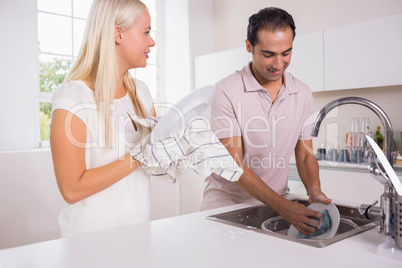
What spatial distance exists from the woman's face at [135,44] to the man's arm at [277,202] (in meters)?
0.49

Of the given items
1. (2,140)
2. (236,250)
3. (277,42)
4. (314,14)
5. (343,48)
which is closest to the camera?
(236,250)

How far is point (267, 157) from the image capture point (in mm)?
1667

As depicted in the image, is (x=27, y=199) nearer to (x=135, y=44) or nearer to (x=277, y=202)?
(x=135, y=44)

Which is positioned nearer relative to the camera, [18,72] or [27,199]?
[27,199]

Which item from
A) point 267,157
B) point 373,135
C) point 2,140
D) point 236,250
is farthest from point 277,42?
point 2,140

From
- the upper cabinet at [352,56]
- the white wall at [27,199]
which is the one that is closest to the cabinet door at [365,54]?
the upper cabinet at [352,56]

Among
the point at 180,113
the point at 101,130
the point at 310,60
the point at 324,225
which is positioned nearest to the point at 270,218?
the point at 324,225

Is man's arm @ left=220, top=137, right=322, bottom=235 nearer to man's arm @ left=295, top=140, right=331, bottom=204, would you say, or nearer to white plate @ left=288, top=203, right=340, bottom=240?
white plate @ left=288, top=203, right=340, bottom=240

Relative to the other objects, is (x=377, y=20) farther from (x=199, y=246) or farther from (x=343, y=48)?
(x=199, y=246)

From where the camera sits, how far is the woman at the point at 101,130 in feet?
3.76

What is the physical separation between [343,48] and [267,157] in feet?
4.78

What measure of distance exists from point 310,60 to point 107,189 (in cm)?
215

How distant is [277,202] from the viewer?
1299 mm

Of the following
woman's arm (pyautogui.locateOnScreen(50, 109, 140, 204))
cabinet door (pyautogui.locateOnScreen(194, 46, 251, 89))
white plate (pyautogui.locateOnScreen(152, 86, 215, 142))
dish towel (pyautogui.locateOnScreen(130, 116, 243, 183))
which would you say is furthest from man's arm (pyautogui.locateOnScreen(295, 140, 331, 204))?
cabinet door (pyautogui.locateOnScreen(194, 46, 251, 89))
